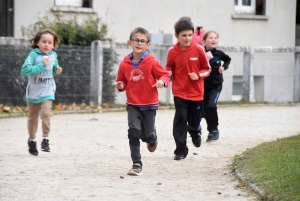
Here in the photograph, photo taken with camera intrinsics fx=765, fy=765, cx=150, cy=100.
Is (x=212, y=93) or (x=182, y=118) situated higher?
(x=212, y=93)

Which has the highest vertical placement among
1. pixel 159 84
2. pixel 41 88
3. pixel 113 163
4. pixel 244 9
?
pixel 244 9

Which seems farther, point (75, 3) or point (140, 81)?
point (75, 3)

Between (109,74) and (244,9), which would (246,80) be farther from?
(244,9)

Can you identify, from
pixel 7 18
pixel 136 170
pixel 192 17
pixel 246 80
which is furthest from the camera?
pixel 192 17

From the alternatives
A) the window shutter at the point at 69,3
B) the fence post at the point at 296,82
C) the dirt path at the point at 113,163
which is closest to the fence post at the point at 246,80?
the fence post at the point at 296,82

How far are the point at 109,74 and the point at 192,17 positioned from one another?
5.03 metres

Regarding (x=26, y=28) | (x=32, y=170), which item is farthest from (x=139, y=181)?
(x=26, y=28)

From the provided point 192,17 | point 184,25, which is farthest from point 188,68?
point 192,17

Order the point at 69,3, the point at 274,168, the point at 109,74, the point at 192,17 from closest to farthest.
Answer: the point at 274,168, the point at 109,74, the point at 69,3, the point at 192,17

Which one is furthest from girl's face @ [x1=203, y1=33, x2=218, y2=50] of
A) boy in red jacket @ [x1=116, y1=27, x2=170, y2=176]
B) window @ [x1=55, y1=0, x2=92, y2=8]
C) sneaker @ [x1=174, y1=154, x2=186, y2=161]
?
window @ [x1=55, y1=0, x2=92, y2=8]

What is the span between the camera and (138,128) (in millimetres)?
8273

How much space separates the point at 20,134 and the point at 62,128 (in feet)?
3.37

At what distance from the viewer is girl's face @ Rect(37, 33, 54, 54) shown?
9.70m

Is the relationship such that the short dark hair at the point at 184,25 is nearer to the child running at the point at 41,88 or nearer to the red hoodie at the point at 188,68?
the red hoodie at the point at 188,68
